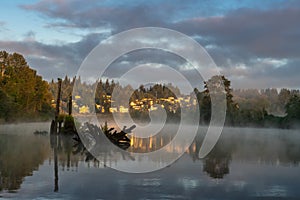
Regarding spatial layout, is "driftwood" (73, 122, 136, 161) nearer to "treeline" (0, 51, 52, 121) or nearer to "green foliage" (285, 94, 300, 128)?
"treeline" (0, 51, 52, 121)

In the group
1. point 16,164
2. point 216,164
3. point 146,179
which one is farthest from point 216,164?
point 16,164

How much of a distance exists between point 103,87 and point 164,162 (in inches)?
3315

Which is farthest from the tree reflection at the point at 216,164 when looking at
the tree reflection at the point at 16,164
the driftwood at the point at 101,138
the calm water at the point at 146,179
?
the driftwood at the point at 101,138

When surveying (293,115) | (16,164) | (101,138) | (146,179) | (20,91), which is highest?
(20,91)

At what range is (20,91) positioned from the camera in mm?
61375

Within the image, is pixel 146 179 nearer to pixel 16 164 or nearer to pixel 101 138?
pixel 16 164

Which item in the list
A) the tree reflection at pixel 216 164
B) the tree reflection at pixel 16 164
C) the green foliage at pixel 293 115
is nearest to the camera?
the tree reflection at pixel 16 164

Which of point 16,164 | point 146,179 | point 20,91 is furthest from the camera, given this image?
point 20,91

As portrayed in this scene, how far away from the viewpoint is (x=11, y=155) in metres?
17.1

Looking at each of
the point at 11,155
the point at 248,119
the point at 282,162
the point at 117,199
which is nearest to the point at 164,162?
the point at 282,162

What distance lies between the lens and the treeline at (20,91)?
5269 cm

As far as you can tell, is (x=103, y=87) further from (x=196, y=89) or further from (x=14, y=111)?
(x=14, y=111)

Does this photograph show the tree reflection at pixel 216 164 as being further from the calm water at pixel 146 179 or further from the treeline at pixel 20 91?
the treeline at pixel 20 91

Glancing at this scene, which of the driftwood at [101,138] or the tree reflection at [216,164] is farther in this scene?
the driftwood at [101,138]
